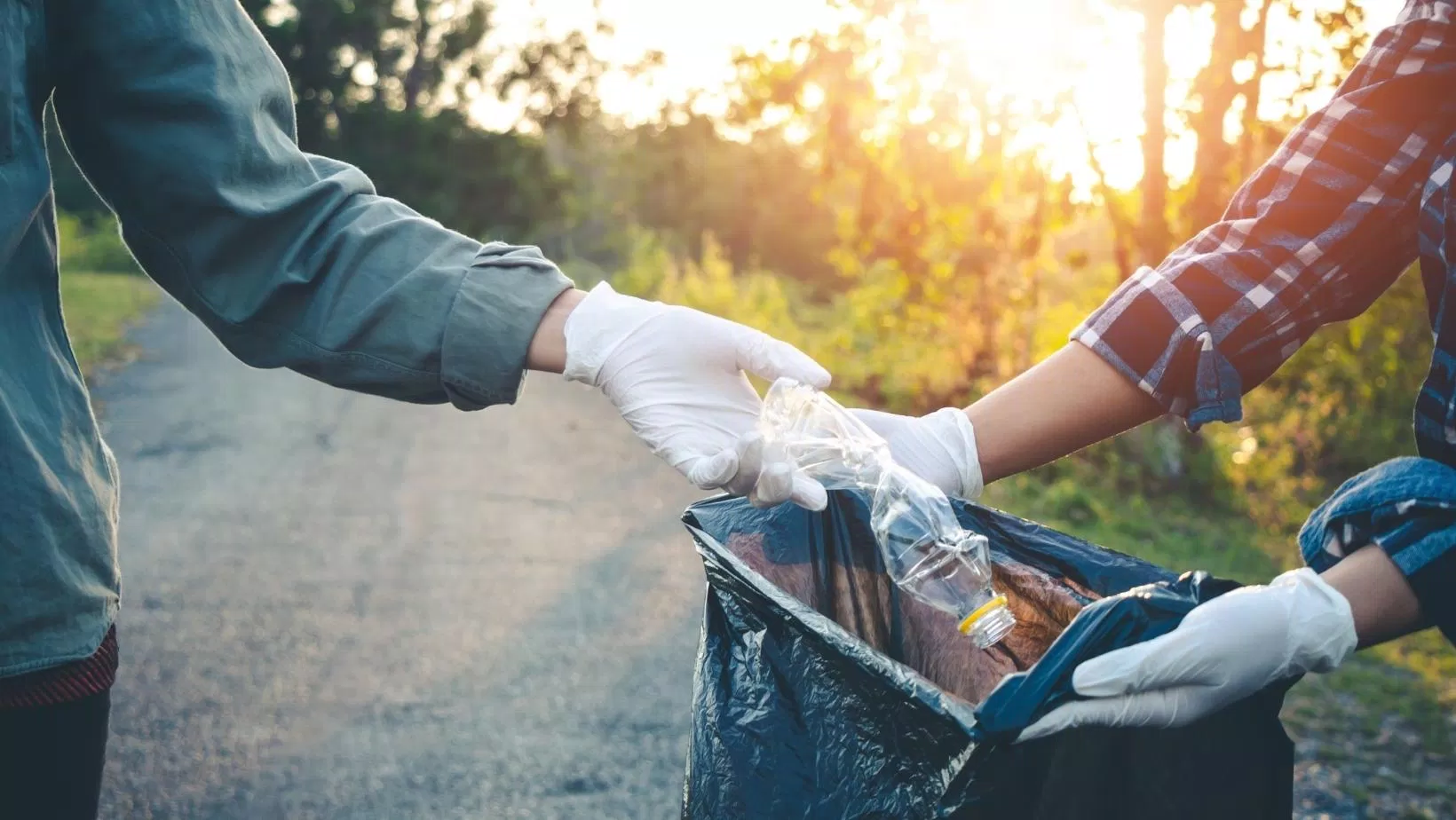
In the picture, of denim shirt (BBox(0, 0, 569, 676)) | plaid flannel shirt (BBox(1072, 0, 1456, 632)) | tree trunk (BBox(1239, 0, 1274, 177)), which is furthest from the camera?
tree trunk (BBox(1239, 0, 1274, 177))

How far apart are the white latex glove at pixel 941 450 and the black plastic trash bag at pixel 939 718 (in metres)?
0.10

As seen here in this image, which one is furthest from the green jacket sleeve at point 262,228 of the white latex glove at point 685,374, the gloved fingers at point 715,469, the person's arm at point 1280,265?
the person's arm at point 1280,265

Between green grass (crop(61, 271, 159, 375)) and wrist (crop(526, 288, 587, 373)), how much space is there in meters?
6.17

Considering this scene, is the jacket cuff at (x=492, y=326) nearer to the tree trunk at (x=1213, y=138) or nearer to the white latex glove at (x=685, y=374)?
the white latex glove at (x=685, y=374)

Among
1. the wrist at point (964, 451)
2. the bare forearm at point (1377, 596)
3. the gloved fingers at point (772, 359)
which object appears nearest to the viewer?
the bare forearm at point (1377, 596)

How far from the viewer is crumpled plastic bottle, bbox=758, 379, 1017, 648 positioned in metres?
1.52

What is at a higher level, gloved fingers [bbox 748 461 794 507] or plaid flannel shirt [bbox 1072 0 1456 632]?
plaid flannel shirt [bbox 1072 0 1456 632]

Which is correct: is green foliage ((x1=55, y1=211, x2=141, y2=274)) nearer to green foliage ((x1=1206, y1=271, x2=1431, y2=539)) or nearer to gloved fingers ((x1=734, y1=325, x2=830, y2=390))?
green foliage ((x1=1206, y1=271, x2=1431, y2=539))

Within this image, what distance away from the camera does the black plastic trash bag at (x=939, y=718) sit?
1.04m

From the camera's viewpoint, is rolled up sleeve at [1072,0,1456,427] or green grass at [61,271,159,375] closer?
rolled up sleeve at [1072,0,1456,427]

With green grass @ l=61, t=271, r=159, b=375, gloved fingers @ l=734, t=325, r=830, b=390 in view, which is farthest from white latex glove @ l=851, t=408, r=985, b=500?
green grass @ l=61, t=271, r=159, b=375

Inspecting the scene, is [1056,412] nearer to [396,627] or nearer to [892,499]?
[892,499]

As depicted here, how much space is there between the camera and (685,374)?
1.47 m

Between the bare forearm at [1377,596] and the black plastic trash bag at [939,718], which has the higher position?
the bare forearm at [1377,596]
